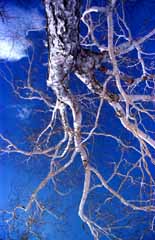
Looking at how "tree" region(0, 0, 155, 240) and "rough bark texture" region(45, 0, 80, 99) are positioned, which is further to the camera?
"tree" region(0, 0, 155, 240)

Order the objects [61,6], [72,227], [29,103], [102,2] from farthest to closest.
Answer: [72,227], [29,103], [102,2], [61,6]

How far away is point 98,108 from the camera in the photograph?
104 inches

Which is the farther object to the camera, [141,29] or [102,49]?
[141,29]

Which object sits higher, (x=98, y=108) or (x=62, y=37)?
(x=62, y=37)

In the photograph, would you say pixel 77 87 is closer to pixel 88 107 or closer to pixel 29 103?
pixel 88 107

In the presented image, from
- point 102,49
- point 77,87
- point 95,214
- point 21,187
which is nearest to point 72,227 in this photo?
point 95,214

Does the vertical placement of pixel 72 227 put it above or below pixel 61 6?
below

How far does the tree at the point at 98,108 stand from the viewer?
2.10 meters

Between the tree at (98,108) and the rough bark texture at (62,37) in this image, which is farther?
the tree at (98,108)

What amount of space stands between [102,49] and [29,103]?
81cm

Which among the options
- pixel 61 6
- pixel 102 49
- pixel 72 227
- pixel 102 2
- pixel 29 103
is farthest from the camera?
pixel 72 227

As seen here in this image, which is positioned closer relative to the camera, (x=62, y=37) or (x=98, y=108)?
(x=62, y=37)

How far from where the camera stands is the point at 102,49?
→ 7.54 feet

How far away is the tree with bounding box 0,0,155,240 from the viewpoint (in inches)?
82.7
